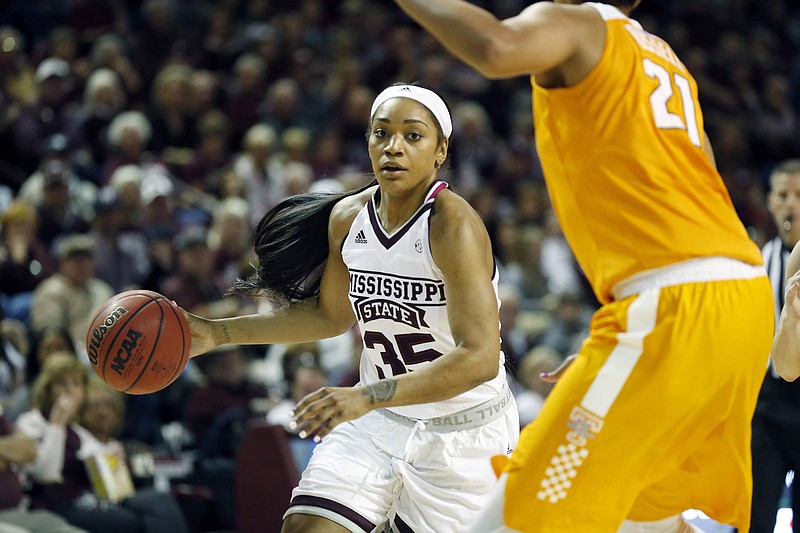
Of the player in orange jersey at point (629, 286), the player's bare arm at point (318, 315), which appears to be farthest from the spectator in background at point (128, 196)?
the player in orange jersey at point (629, 286)

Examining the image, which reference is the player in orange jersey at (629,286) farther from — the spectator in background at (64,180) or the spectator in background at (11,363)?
the spectator in background at (64,180)

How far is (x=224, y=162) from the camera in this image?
10.7m

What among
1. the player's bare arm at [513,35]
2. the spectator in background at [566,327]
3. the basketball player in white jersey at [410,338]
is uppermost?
the player's bare arm at [513,35]

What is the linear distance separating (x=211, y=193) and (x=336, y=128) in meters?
1.86

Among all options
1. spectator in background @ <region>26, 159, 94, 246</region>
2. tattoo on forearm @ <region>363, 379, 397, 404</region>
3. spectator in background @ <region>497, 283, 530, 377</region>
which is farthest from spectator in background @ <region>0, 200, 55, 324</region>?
tattoo on forearm @ <region>363, 379, 397, 404</region>

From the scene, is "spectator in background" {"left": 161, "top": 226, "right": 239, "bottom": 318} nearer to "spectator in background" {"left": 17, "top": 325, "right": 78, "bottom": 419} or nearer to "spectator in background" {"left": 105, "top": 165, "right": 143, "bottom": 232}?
"spectator in background" {"left": 105, "top": 165, "right": 143, "bottom": 232}

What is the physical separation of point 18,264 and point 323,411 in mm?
5867

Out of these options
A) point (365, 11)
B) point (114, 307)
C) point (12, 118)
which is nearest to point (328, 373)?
point (12, 118)

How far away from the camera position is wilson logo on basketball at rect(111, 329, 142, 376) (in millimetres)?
3951

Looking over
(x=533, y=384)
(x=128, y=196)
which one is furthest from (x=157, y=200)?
(x=533, y=384)

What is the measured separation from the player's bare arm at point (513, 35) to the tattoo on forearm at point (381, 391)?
3.27 feet

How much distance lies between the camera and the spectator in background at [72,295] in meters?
7.84

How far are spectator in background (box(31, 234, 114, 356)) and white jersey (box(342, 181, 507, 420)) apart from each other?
4220mm

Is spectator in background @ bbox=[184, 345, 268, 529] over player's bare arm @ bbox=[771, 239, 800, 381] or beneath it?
beneath
